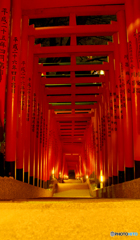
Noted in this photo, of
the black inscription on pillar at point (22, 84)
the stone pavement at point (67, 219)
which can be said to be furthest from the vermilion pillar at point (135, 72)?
the stone pavement at point (67, 219)

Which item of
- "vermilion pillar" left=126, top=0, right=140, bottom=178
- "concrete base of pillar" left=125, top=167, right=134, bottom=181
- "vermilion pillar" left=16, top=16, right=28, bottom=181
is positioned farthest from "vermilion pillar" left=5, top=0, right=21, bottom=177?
"concrete base of pillar" left=125, top=167, right=134, bottom=181

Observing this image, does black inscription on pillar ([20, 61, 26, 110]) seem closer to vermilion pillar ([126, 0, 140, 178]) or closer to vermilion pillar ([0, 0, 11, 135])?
vermilion pillar ([0, 0, 11, 135])

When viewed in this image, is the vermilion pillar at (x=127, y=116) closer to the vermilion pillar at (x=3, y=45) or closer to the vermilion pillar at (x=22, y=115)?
the vermilion pillar at (x=22, y=115)

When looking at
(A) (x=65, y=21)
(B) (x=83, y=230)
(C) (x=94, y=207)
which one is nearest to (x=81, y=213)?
(C) (x=94, y=207)

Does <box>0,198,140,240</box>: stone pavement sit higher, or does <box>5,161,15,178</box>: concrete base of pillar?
<box>5,161,15,178</box>: concrete base of pillar

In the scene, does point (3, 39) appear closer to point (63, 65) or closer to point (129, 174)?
point (63, 65)

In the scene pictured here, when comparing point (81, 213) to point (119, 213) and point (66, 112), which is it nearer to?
point (119, 213)

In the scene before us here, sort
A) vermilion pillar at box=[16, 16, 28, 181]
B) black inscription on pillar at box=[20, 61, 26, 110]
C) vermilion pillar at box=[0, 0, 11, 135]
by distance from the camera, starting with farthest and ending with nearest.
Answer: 1. black inscription on pillar at box=[20, 61, 26, 110]
2. vermilion pillar at box=[16, 16, 28, 181]
3. vermilion pillar at box=[0, 0, 11, 135]

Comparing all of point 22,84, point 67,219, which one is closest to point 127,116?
point 22,84

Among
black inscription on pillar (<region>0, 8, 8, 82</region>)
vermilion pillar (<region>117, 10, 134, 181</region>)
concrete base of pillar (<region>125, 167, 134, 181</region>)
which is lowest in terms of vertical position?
concrete base of pillar (<region>125, 167, 134, 181</region>)

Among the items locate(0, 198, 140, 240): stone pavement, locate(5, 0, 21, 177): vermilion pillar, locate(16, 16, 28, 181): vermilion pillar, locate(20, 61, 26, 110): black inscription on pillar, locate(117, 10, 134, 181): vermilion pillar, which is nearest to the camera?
locate(0, 198, 140, 240): stone pavement

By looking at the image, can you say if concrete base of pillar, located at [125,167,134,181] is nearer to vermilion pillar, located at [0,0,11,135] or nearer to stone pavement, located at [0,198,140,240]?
vermilion pillar, located at [0,0,11,135]

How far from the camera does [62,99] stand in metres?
12.2

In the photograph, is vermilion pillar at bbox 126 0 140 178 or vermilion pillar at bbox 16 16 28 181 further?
vermilion pillar at bbox 16 16 28 181
